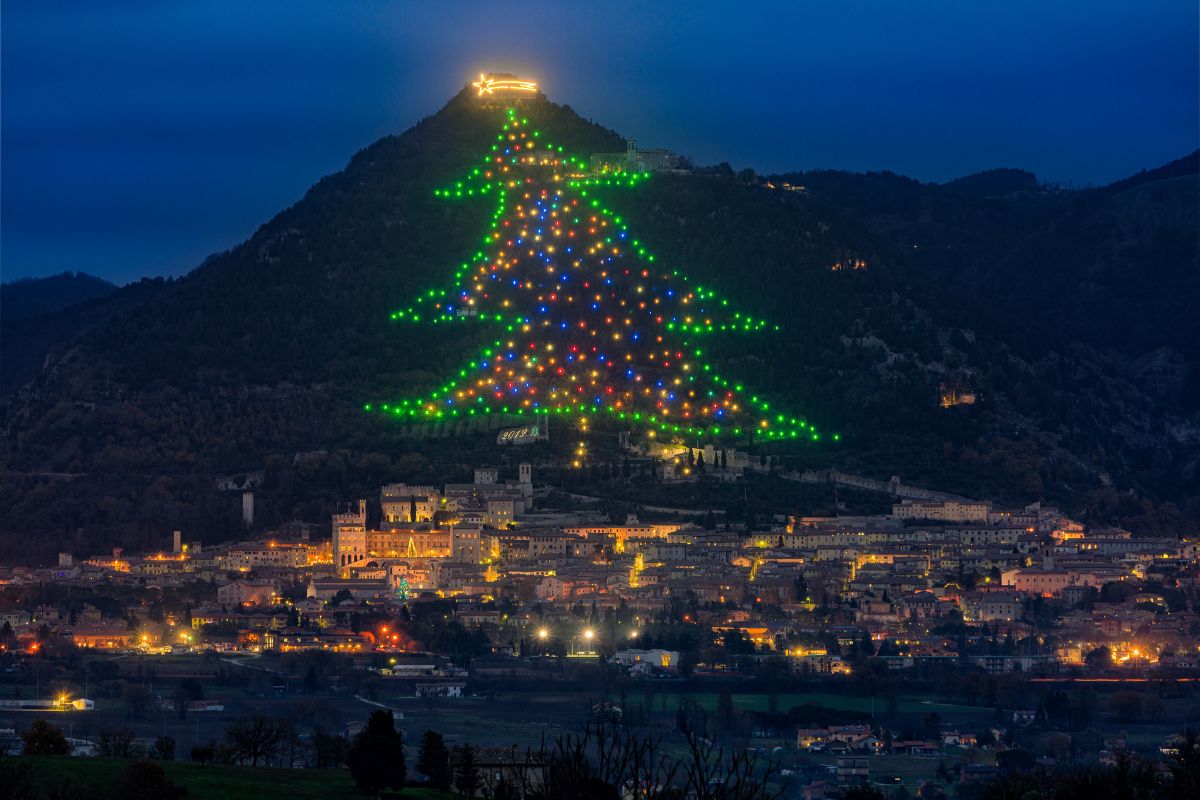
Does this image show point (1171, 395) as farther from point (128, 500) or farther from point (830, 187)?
point (128, 500)

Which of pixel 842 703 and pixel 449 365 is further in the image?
pixel 449 365

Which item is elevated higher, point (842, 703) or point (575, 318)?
point (575, 318)

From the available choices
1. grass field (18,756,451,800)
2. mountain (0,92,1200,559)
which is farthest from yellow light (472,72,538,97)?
grass field (18,756,451,800)

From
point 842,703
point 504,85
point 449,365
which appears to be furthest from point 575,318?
point 842,703

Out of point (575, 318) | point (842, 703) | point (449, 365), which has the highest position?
point (575, 318)

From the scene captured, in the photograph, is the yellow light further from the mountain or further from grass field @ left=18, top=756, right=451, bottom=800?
grass field @ left=18, top=756, right=451, bottom=800

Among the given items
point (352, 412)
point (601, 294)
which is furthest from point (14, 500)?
point (601, 294)

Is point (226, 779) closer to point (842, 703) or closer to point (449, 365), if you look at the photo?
point (842, 703)
